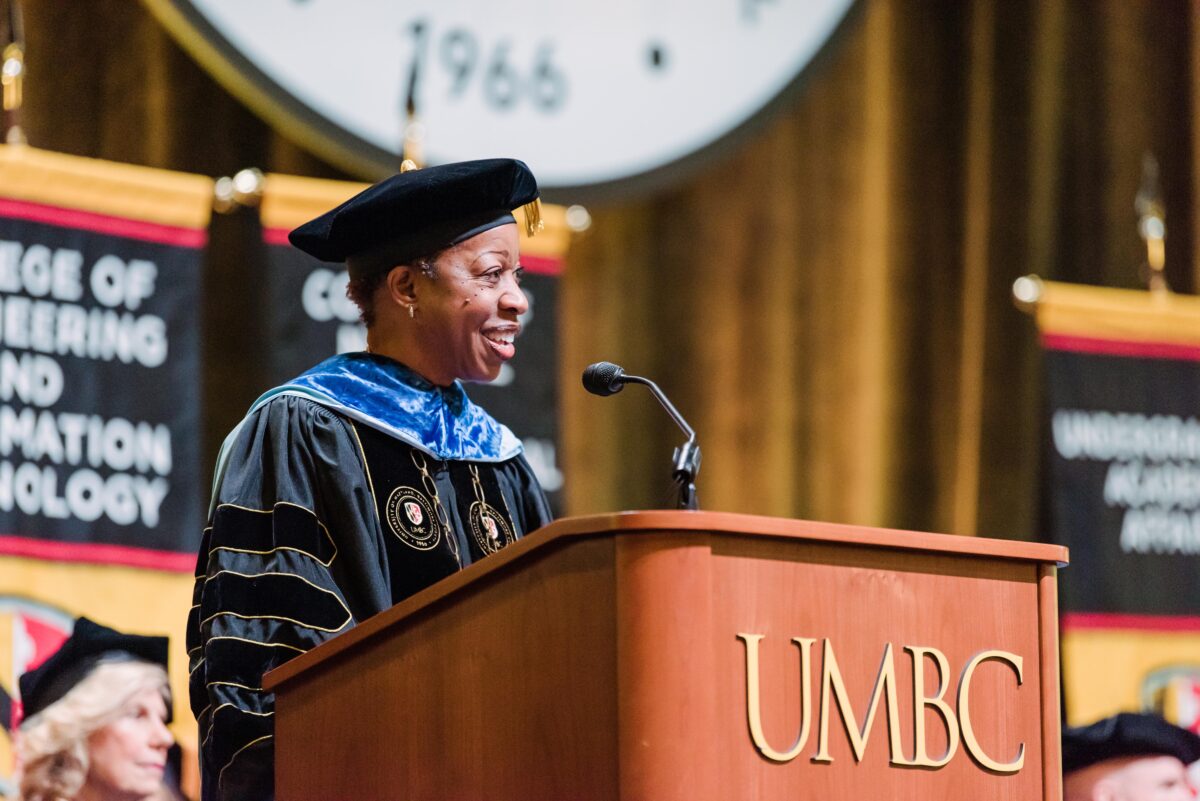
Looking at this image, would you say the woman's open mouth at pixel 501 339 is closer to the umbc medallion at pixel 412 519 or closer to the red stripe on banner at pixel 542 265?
the umbc medallion at pixel 412 519

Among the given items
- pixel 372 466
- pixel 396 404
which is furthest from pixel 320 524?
pixel 396 404

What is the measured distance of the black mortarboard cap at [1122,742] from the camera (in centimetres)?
505

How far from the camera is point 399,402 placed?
9.48 feet

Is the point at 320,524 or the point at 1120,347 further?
→ the point at 1120,347

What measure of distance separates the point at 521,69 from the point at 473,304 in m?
2.51

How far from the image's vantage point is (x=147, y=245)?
4.21m

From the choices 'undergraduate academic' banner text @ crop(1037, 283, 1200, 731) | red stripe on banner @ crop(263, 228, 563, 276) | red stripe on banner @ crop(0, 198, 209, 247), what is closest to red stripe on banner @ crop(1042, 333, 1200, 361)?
'undergraduate academic' banner text @ crop(1037, 283, 1200, 731)

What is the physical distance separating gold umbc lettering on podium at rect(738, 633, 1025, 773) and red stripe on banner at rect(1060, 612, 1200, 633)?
3.20m

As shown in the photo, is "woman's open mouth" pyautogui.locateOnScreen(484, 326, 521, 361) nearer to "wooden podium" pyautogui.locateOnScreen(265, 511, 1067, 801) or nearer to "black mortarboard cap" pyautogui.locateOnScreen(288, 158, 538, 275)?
"black mortarboard cap" pyautogui.locateOnScreen(288, 158, 538, 275)

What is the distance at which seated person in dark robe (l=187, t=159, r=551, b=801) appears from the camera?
98.8 inches

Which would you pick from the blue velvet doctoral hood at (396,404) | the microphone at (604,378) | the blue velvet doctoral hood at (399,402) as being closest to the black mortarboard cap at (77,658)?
the blue velvet doctoral hood at (396,404)

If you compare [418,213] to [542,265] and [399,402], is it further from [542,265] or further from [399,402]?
[542,265]

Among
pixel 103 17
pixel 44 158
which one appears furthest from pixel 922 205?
pixel 44 158

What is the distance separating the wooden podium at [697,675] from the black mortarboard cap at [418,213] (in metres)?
0.87
